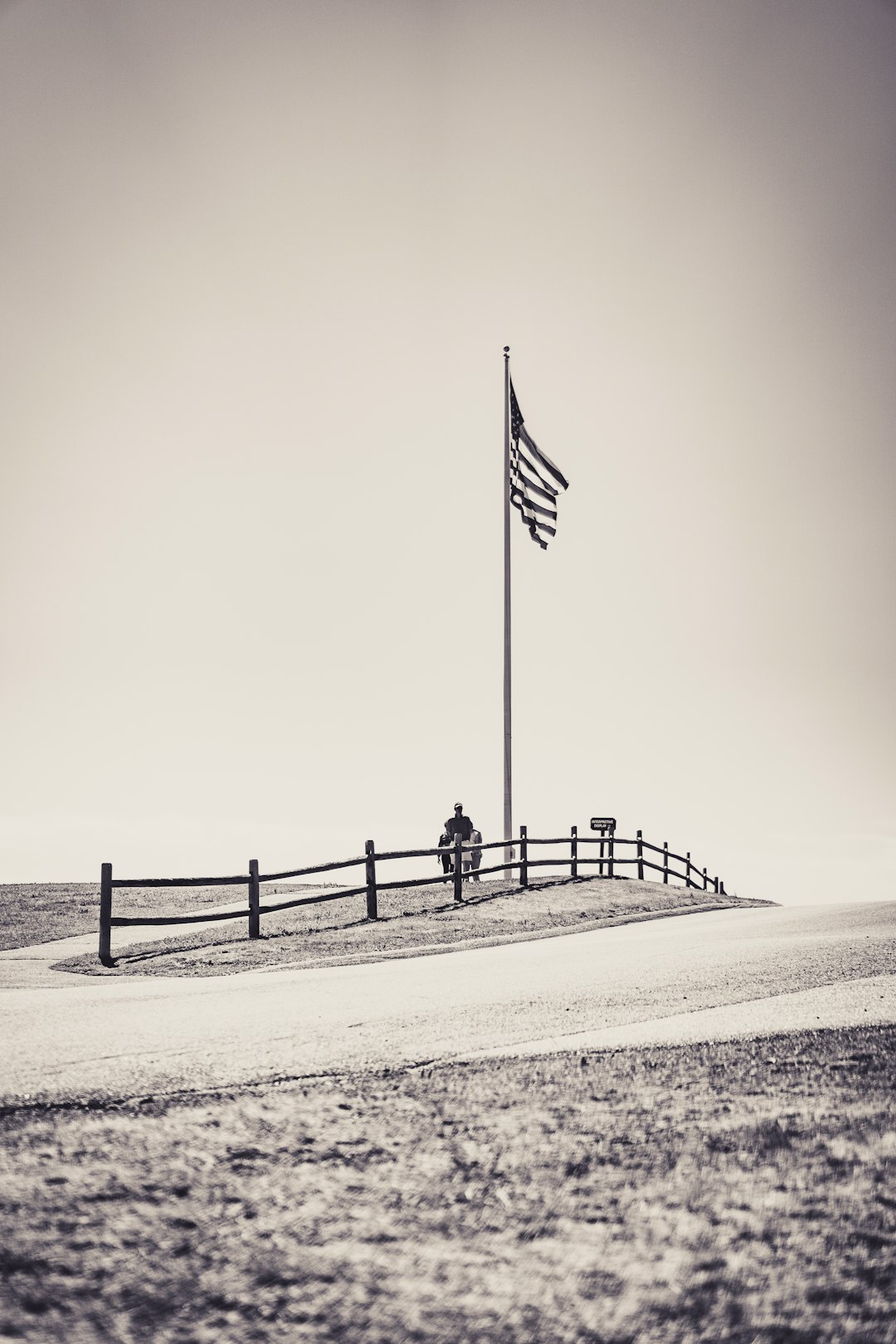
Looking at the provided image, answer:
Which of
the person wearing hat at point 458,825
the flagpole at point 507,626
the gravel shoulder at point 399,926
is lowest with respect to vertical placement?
the gravel shoulder at point 399,926

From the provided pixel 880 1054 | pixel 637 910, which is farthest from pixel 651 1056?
pixel 637 910

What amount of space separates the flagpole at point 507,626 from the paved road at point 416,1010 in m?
10.0

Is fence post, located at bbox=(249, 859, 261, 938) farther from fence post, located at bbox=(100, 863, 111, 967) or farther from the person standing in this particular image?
the person standing

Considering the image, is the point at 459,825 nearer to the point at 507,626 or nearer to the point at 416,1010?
the point at 507,626

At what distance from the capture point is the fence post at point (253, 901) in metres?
16.2

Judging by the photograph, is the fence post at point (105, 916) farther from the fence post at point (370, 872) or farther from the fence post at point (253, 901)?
the fence post at point (370, 872)

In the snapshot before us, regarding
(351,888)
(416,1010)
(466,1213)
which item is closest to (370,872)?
(351,888)

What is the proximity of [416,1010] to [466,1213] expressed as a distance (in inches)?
174

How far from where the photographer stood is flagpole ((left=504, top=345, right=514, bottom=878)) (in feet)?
76.4

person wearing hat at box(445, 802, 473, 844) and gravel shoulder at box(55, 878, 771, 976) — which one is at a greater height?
person wearing hat at box(445, 802, 473, 844)

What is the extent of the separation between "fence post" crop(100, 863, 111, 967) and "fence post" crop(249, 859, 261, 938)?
2.22 metres

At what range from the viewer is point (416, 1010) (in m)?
8.07

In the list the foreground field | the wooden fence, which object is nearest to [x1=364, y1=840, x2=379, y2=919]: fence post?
the wooden fence

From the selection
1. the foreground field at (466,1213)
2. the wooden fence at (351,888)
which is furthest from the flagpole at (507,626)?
the foreground field at (466,1213)
